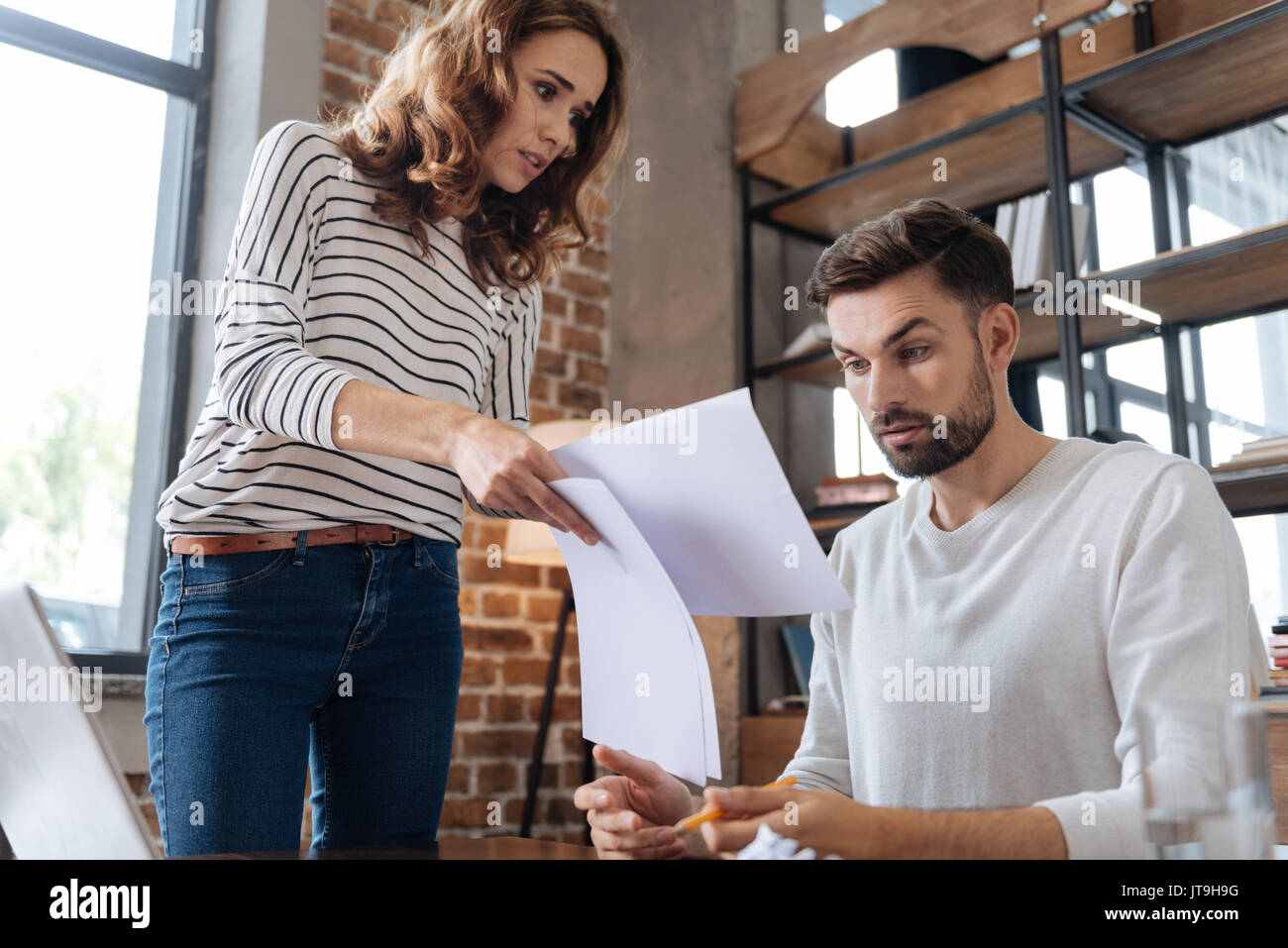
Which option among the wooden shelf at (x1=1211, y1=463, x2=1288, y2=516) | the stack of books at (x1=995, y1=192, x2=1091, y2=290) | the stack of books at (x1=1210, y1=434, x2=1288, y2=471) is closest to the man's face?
the wooden shelf at (x1=1211, y1=463, x2=1288, y2=516)

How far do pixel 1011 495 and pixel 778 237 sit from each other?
240cm

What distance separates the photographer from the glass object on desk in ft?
1.60

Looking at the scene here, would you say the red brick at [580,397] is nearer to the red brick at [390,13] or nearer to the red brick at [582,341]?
the red brick at [582,341]

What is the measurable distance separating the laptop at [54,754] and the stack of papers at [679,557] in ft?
1.18

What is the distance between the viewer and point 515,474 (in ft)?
2.82

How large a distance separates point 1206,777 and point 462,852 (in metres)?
0.57

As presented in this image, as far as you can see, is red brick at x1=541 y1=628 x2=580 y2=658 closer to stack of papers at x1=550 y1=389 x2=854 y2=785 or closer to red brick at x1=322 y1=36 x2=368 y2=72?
red brick at x1=322 y1=36 x2=368 y2=72

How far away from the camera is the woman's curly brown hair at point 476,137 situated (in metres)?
1.27

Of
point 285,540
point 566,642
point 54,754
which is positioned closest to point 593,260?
point 566,642

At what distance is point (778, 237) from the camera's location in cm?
344

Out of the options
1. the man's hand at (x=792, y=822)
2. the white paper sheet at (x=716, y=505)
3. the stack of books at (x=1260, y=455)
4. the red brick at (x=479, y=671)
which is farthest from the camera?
the red brick at (x=479, y=671)

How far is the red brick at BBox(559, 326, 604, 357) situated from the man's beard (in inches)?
81.4

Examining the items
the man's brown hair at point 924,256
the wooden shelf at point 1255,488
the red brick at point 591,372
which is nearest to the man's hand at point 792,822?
the man's brown hair at point 924,256
